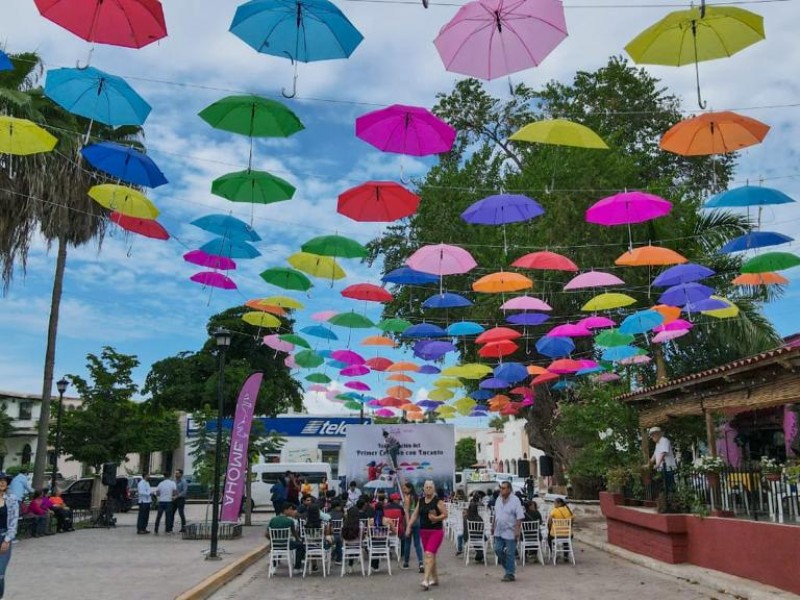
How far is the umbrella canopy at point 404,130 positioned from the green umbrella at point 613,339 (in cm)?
995

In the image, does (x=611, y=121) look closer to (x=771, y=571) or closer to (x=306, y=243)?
(x=306, y=243)

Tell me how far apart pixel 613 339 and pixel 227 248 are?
10.2 meters

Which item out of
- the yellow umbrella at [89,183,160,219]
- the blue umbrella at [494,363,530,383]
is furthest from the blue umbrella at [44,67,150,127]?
the blue umbrella at [494,363,530,383]

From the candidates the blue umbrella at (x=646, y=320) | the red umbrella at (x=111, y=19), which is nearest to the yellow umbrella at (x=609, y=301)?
the blue umbrella at (x=646, y=320)

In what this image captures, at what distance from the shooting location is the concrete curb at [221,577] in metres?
10.6

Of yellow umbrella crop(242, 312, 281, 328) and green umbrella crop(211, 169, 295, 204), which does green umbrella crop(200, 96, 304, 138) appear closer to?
green umbrella crop(211, 169, 295, 204)

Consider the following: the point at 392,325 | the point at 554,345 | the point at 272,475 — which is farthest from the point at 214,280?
the point at 272,475

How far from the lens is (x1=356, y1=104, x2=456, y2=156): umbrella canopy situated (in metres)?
10.1

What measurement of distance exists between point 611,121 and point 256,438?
17.9 m

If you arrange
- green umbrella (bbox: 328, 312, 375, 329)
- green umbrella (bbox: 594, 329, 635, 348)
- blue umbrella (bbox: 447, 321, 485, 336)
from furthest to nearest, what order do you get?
blue umbrella (bbox: 447, 321, 485, 336)
green umbrella (bbox: 328, 312, 375, 329)
green umbrella (bbox: 594, 329, 635, 348)

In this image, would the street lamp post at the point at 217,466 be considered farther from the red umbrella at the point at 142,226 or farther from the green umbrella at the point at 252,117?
the green umbrella at the point at 252,117

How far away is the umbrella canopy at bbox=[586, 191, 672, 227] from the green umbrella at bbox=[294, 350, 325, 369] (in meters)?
11.7

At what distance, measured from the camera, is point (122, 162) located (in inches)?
432

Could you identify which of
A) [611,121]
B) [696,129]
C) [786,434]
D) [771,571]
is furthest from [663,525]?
[611,121]
